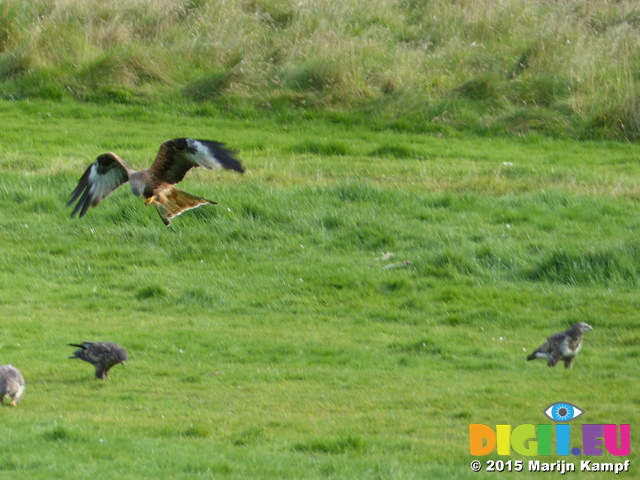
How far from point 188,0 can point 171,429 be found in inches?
734

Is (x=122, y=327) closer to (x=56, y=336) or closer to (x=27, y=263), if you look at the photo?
(x=56, y=336)

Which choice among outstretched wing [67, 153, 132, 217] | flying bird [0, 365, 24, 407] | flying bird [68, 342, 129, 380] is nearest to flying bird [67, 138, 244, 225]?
outstretched wing [67, 153, 132, 217]

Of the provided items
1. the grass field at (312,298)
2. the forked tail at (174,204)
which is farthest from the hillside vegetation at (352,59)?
the forked tail at (174,204)

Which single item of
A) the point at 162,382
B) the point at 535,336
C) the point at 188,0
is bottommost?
the point at 535,336

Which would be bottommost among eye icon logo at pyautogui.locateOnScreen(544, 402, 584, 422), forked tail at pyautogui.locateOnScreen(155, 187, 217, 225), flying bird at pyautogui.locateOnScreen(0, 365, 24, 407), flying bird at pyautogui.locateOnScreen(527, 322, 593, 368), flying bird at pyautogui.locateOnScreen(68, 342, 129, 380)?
flying bird at pyautogui.locateOnScreen(527, 322, 593, 368)

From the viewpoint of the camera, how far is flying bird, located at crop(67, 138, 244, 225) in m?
9.41

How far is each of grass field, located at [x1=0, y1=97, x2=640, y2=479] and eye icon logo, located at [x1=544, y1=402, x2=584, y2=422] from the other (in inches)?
4.2

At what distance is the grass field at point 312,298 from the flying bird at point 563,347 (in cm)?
16

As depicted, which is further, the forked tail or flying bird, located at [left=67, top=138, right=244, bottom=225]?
the forked tail

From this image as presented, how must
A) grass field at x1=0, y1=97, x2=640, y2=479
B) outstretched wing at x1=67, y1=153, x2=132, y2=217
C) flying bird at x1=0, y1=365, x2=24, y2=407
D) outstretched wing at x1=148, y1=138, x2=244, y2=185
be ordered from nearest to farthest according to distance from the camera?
grass field at x1=0, y1=97, x2=640, y2=479 < flying bird at x1=0, y1=365, x2=24, y2=407 < outstretched wing at x1=148, y1=138, x2=244, y2=185 < outstretched wing at x1=67, y1=153, x2=132, y2=217

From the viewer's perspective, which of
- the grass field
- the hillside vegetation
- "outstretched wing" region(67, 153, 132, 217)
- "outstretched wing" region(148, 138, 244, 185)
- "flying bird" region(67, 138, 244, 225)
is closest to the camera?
the grass field

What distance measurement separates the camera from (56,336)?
1107 centimetres

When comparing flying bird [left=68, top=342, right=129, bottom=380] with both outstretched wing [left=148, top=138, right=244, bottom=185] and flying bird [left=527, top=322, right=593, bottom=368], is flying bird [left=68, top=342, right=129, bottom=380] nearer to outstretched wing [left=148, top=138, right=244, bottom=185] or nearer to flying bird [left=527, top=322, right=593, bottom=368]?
outstretched wing [left=148, top=138, right=244, bottom=185]

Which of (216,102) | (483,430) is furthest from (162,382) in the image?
(216,102)
